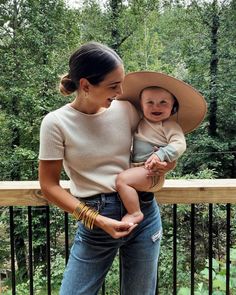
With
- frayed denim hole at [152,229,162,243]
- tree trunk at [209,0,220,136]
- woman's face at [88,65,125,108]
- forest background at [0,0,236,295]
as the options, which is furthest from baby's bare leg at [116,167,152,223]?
tree trunk at [209,0,220,136]

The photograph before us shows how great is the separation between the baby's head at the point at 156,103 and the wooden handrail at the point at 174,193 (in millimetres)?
400

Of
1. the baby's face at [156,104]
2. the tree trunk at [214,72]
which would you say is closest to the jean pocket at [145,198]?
the baby's face at [156,104]

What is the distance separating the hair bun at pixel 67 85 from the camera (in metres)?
1.17

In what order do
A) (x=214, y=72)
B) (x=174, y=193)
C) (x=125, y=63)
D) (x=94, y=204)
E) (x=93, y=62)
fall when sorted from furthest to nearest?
(x=214, y=72), (x=125, y=63), (x=174, y=193), (x=94, y=204), (x=93, y=62)

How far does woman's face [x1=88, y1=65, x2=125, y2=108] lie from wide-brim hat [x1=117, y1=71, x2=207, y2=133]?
0.35 feet

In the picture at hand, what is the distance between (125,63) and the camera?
1265 cm

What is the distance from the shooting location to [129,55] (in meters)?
13.1

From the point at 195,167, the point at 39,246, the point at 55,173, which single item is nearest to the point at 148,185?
the point at 55,173

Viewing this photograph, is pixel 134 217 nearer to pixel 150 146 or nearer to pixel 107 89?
pixel 150 146

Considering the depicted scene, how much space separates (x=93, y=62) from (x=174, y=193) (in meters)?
0.68

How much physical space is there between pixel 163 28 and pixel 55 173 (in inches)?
562

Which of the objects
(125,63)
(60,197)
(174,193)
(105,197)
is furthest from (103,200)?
(125,63)

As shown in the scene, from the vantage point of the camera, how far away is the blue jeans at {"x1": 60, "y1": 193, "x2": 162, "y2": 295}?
122 cm

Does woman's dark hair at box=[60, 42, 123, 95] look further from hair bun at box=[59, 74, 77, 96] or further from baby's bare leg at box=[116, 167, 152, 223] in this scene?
baby's bare leg at box=[116, 167, 152, 223]
